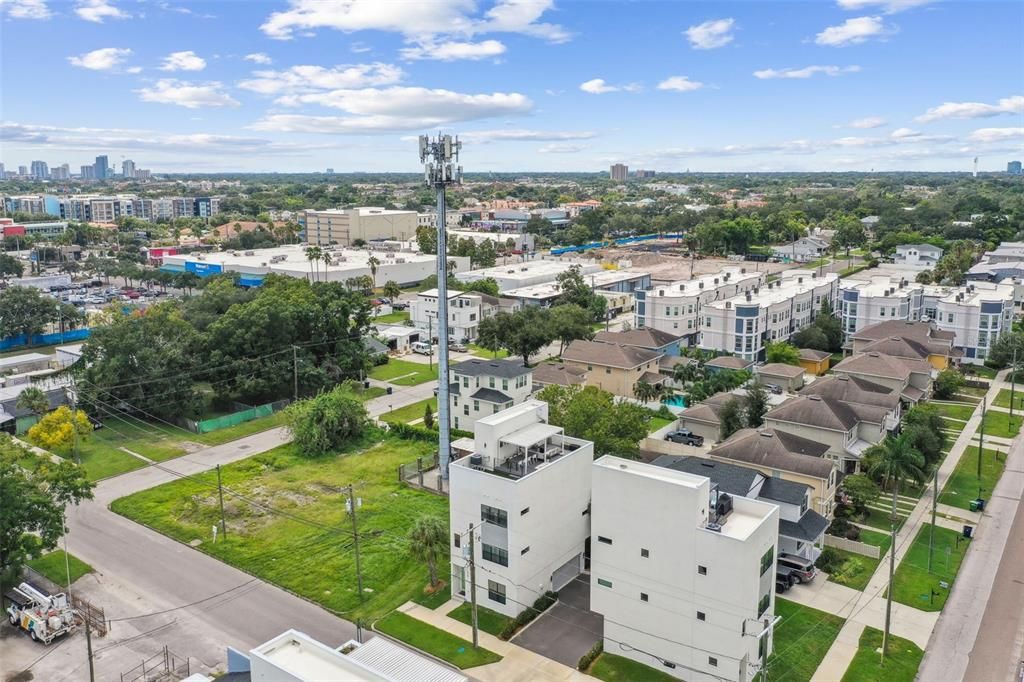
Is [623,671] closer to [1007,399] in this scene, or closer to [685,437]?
[685,437]

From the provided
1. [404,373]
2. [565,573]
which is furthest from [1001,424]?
[404,373]

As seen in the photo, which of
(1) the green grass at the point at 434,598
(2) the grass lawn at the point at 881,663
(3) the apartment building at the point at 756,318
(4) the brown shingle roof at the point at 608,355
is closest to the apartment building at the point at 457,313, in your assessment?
(4) the brown shingle roof at the point at 608,355

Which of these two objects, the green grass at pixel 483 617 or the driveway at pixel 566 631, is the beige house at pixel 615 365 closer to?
the driveway at pixel 566 631

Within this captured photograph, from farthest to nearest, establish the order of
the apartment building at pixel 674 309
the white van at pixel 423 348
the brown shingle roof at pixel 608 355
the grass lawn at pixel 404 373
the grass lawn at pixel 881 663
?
the white van at pixel 423 348
the apartment building at pixel 674 309
the grass lawn at pixel 404 373
the brown shingle roof at pixel 608 355
the grass lawn at pixel 881 663

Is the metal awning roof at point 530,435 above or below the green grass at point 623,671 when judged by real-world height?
above

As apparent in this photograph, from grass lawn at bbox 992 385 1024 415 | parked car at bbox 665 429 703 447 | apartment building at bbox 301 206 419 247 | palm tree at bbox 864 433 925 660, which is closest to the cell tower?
parked car at bbox 665 429 703 447

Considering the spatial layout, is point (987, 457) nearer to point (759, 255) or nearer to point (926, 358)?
point (926, 358)
